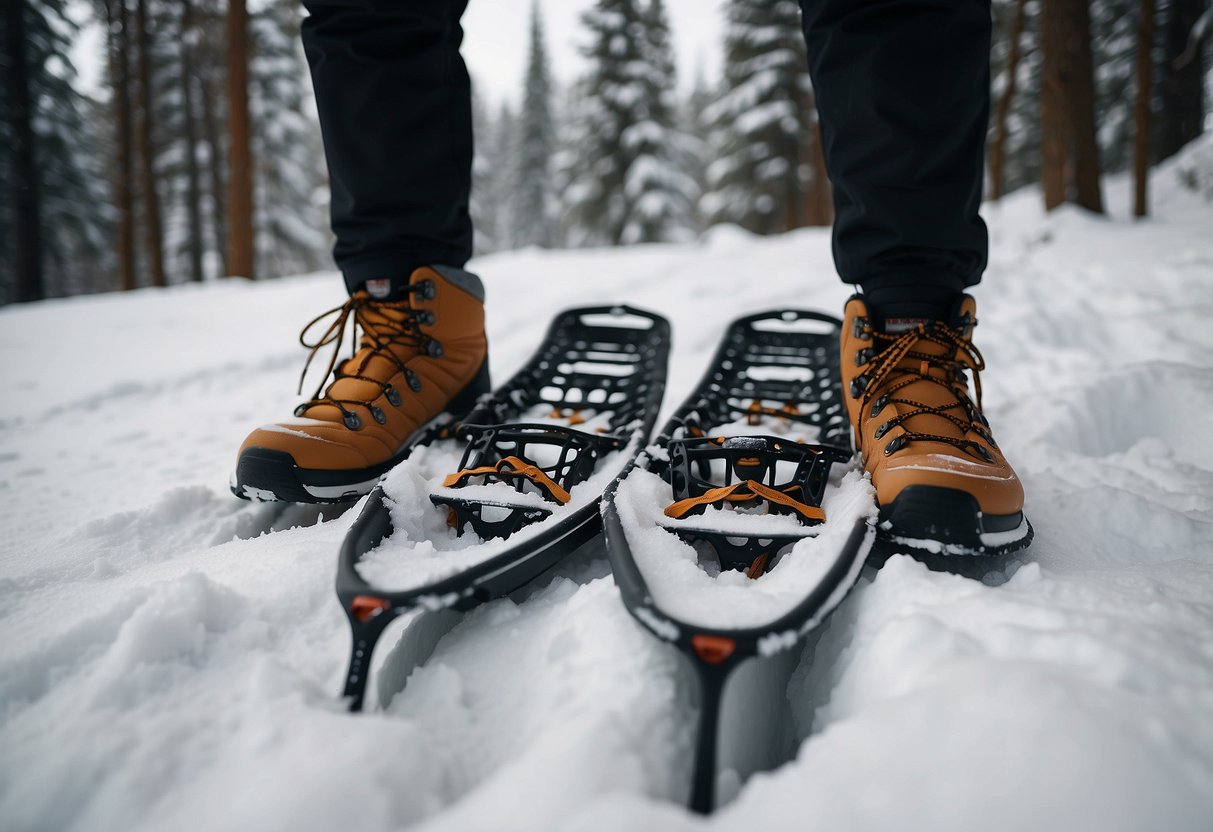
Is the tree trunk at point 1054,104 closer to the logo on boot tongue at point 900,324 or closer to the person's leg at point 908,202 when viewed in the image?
the person's leg at point 908,202

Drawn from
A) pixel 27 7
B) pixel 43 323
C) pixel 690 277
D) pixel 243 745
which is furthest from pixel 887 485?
pixel 27 7

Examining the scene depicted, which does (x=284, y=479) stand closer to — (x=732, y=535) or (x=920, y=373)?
(x=732, y=535)

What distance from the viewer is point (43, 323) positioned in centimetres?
380

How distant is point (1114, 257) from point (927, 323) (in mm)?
3705

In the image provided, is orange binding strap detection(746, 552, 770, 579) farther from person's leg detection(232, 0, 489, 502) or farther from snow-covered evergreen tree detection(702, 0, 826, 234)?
snow-covered evergreen tree detection(702, 0, 826, 234)

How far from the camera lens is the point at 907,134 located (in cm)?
115

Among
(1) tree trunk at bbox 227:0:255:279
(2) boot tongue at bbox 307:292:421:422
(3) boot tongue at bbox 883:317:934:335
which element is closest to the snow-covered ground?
(2) boot tongue at bbox 307:292:421:422

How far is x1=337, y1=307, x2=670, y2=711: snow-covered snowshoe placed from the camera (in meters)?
0.73

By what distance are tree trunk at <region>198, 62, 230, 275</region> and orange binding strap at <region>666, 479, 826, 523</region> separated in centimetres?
1464

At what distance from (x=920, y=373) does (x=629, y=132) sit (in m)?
14.2

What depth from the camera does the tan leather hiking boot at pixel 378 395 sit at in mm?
1107

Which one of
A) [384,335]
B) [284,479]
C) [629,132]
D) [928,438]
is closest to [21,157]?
[629,132]

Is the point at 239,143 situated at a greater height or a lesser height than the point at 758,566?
greater

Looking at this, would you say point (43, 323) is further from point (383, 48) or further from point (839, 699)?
point (839, 699)
